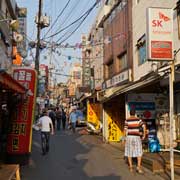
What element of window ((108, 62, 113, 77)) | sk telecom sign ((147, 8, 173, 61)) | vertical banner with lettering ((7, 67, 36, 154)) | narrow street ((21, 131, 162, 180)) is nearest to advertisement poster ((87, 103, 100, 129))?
window ((108, 62, 113, 77))

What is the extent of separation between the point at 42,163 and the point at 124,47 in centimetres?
948

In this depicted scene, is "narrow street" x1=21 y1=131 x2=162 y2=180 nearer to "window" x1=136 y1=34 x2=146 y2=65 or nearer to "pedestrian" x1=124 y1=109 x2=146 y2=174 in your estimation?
"pedestrian" x1=124 y1=109 x2=146 y2=174

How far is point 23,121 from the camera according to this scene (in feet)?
42.5

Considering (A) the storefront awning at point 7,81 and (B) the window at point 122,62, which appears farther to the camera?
(B) the window at point 122,62

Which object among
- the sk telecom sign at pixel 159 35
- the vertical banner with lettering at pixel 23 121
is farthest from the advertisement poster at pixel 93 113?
the sk telecom sign at pixel 159 35

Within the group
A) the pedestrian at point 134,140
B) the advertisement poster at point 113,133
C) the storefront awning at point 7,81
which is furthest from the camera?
the advertisement poster at point 113,133

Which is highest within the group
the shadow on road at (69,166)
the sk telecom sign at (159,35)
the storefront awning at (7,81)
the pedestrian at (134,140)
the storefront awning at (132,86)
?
the sk telecom sign at (159,35)

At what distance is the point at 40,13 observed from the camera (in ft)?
91.7

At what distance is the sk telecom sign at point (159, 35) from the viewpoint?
10.1 meters

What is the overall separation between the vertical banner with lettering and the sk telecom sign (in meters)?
4.19

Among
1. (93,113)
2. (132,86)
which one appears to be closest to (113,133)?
(132,86)

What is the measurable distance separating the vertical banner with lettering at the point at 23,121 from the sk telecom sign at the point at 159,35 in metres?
4.19

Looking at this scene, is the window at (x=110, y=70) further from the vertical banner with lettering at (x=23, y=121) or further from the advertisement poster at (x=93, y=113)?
the vertical banner with lettering at (x=23, y=121)

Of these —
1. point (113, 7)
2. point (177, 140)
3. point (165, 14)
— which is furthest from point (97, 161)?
point (113, 7)
